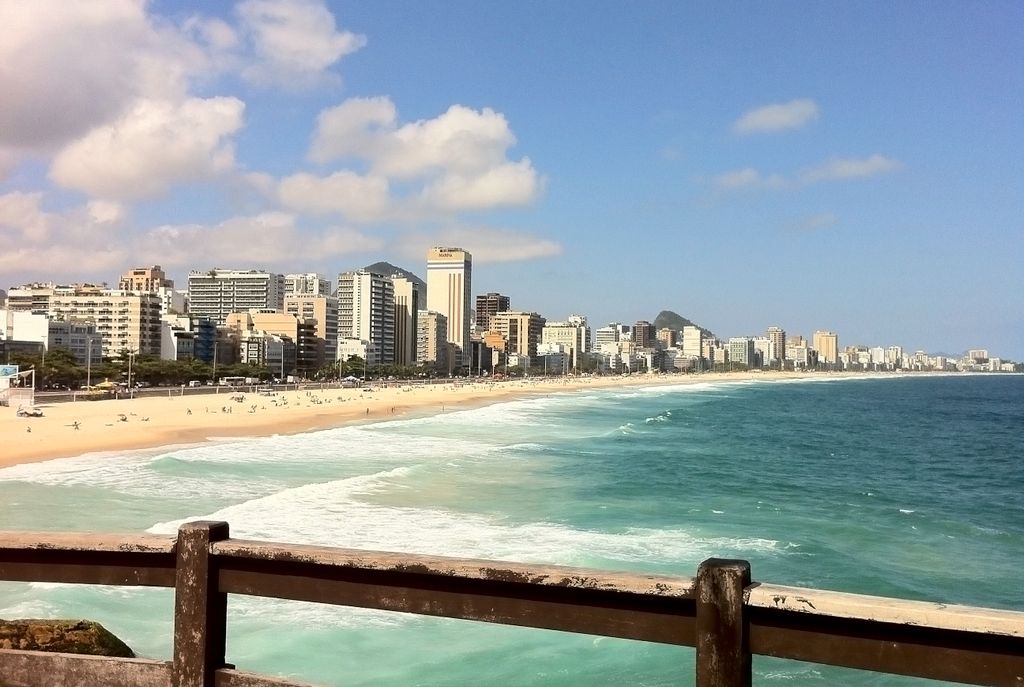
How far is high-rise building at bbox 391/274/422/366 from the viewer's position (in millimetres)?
187625

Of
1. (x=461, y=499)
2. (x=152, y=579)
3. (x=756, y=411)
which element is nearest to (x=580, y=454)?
(x=461, y=499)

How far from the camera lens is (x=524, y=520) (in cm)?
1669

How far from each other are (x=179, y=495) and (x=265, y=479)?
3.63 meters

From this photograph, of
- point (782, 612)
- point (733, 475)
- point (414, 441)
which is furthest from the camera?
point (414, 441)

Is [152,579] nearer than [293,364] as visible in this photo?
Yes

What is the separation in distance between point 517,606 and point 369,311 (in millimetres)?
176801

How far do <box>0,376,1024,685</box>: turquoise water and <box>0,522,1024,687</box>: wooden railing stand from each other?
4.96m

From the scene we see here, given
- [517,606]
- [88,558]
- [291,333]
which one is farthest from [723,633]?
[291,333]

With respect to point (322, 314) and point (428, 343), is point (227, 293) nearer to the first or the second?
point (322, 314)

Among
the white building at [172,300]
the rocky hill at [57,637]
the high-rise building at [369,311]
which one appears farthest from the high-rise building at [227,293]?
the rocky hill at [57,637]

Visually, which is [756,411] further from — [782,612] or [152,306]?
[152,306]

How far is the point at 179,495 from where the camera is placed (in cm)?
1873

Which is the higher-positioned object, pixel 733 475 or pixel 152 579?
pixel 152 579

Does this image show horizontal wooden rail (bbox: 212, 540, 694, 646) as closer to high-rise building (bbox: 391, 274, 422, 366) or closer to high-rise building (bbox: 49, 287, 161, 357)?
high-rise building (bbox: 49, 287, 161, 357)
